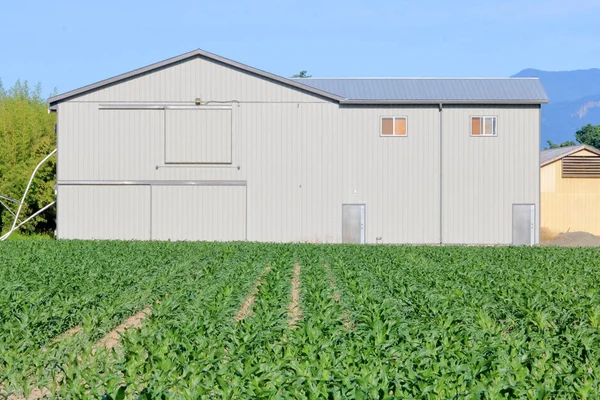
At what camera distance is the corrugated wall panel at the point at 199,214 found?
35.8 m

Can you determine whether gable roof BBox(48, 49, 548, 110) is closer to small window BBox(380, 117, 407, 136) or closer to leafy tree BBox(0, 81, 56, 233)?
small window BBox(380, 117, 407, 136)

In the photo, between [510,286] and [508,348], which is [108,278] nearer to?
[510,286]

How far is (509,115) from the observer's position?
3700 cm

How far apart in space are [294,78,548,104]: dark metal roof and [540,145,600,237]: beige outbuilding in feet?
28.4

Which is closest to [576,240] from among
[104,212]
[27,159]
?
[104,212]

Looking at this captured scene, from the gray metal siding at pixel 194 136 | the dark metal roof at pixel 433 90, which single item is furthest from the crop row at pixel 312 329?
the dark metal roof at pixel 433 90

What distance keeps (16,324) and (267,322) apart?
3.99 m

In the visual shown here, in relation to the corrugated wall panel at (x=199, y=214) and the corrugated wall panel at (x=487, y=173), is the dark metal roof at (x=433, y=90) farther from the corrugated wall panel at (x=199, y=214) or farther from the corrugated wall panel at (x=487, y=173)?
the corrugated wall panel at (x=199, y=214)

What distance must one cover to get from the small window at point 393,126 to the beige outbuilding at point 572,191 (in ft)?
41.1

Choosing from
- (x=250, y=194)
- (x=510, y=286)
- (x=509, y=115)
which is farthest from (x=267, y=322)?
(x=509, y=115)

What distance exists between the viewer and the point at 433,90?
37469 millimetres

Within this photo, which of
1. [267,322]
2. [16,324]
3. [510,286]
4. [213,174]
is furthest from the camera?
[213,174]

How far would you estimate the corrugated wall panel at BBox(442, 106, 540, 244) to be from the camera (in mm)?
36281

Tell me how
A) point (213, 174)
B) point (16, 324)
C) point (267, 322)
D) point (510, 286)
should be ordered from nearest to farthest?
point (267, 322), point (16, 324), point (510, 286), point (213, 174)
